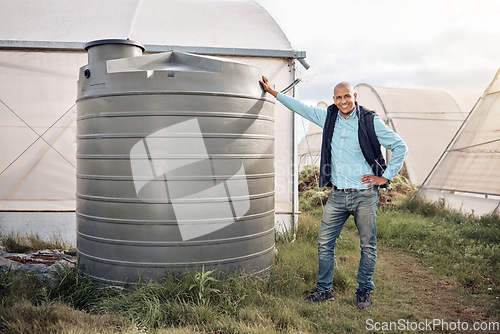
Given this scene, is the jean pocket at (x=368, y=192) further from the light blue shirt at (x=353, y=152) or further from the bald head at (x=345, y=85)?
the bald head at (x=345, y=85)

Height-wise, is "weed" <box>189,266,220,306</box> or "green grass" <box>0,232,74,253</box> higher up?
"weed" <box>189,266,220,306</box>

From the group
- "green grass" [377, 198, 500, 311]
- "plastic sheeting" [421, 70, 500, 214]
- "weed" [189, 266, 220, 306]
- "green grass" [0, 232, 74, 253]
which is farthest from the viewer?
"plastic sheeting" [421, 70, 500, 214]

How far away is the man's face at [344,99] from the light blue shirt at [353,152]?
69 millimetres

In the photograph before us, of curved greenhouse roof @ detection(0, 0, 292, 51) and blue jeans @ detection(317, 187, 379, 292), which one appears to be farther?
curved greenhouse roof @ detection(0, 0, 292, 51)

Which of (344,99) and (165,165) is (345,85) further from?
(165,165)

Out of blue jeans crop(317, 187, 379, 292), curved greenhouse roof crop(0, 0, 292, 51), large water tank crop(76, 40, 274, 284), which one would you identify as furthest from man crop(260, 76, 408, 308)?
curved greenhouse roof crop(0, 0, 292, 51)

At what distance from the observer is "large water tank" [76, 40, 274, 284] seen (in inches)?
127

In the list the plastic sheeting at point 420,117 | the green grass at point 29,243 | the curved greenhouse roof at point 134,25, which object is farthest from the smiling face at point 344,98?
the plastic sheeting at point 420,117

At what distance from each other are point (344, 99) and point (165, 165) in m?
1.59

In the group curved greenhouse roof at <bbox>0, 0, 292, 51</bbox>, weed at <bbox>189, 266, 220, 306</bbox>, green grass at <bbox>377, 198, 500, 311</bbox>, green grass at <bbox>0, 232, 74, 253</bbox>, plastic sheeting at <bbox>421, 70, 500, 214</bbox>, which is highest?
curved greenhouse roof at <bbox>0, 0, 292, 51</bbox>

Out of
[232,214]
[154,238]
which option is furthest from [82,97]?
[232,214]

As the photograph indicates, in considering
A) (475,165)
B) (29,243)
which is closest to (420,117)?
(475,165)

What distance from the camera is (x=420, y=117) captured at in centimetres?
1310

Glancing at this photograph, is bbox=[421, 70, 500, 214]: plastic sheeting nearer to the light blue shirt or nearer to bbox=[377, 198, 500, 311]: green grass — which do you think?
bbox=[377, 198, 500, 311]: green grass
